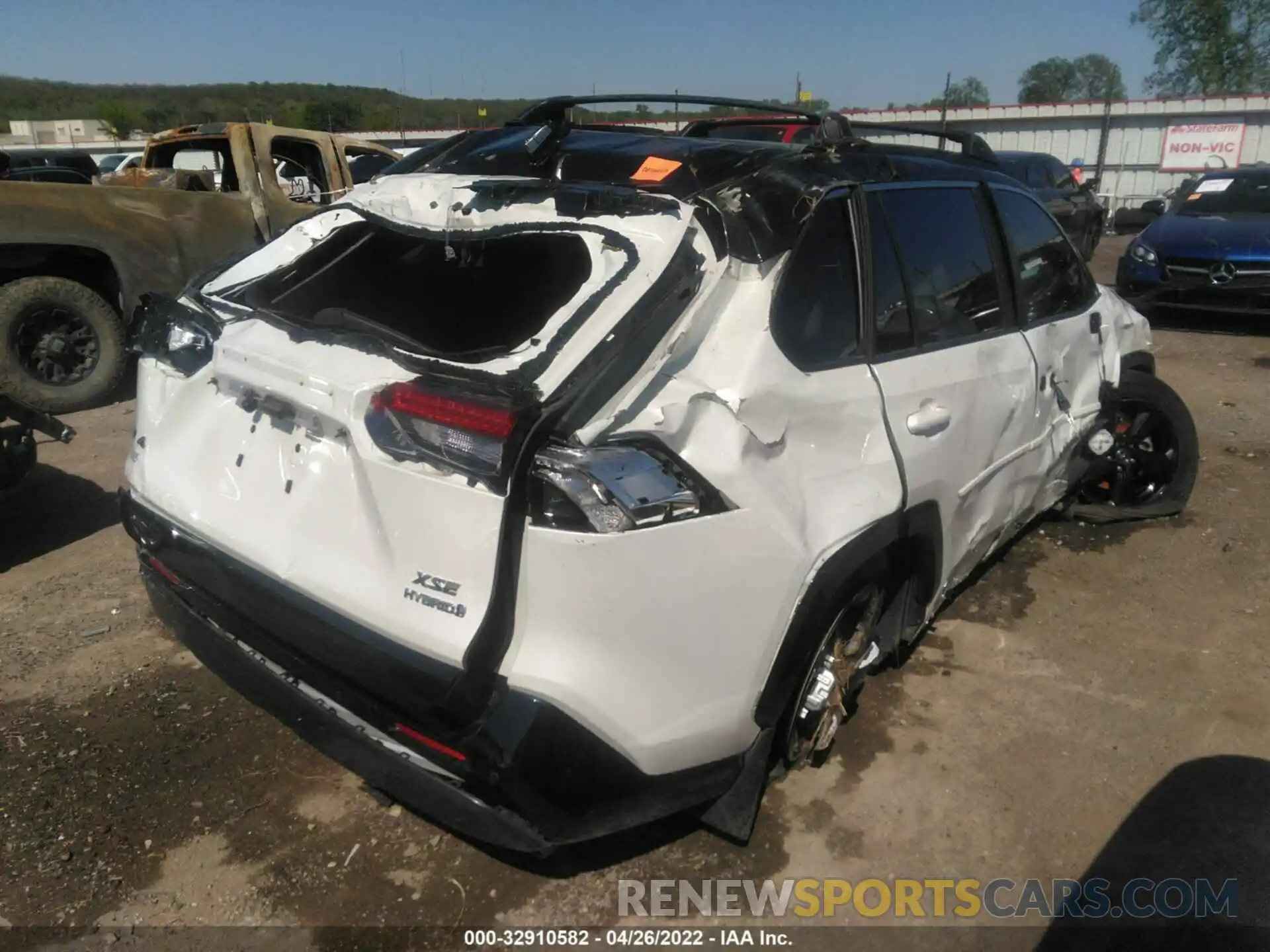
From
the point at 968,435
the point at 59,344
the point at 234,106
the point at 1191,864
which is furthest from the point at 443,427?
the point at 234,106

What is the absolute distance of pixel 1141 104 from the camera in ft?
71.3

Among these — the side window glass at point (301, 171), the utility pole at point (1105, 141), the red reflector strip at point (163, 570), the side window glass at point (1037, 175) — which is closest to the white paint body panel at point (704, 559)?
the red reflector strip at point (163, 570)

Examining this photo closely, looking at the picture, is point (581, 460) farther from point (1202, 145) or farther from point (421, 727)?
point (1202, 145)

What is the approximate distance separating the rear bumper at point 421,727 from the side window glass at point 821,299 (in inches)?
39.8

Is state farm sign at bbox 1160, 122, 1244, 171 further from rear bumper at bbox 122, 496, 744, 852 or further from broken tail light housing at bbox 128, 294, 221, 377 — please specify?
rear bumper at bbox 122, 496, 744, 852

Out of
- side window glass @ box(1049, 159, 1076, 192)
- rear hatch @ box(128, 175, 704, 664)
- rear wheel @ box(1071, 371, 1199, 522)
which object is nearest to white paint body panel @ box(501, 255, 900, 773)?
rear hatch @ box(128, 175, 704, 664)

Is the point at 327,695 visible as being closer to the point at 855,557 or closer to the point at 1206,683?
the point at 855,557

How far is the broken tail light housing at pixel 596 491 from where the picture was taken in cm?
184

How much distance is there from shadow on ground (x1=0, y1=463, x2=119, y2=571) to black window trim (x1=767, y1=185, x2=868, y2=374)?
371 cm

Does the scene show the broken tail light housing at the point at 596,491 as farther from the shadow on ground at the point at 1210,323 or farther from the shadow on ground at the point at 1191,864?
the shadow on ground at the point at 1210,323

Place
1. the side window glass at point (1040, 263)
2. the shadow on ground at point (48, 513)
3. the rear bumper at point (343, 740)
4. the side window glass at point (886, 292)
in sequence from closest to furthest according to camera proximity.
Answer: the rear bumper at point (343, 740) → the side window glass at point (886, 292) → the side window glass at point (1040, 263) → the shadow on ground at point (48, 513)

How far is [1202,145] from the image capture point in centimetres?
2128

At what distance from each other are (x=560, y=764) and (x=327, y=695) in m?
0.61

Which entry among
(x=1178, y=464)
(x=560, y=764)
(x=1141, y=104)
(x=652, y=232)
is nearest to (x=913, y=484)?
(x=652, y=232)
